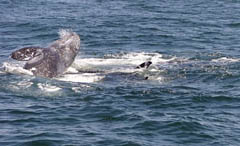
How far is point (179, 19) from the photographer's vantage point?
41.6 m

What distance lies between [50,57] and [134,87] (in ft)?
14.5

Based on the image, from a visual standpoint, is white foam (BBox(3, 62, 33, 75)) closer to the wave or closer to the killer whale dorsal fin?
the wave

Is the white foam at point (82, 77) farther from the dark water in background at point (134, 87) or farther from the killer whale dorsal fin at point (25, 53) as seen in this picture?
the killer whale dorsal fin at point (25, 53)

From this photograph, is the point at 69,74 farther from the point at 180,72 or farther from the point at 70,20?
the point at 70,20

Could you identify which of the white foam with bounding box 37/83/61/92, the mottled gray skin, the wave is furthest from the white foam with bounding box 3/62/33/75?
the white foam with bounding box 37/83/61/92

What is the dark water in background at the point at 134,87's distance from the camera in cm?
1847

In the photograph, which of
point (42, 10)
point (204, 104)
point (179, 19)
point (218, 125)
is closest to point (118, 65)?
point (204, 104)

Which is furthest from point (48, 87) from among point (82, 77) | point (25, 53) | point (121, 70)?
point (121, 70)

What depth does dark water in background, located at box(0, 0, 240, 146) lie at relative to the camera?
1847 centimetres

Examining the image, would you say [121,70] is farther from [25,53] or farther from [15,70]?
[15,70]

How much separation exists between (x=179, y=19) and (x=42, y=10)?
10.6m

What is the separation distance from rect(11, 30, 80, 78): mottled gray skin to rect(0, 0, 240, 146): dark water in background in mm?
927

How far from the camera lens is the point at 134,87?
24062 mm

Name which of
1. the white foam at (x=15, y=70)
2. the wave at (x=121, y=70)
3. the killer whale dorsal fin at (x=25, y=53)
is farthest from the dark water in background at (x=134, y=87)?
the killer whale dorsal fin at (x=25, y=53)
